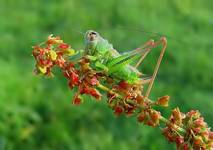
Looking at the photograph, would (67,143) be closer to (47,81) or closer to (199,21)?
(47,81)

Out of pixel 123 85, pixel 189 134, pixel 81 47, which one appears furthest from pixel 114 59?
pixel 81 47

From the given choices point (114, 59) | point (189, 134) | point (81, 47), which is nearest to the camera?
point (189, 134)

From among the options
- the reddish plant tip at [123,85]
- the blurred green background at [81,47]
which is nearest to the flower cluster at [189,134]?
the reddish plant tip at [123,85]

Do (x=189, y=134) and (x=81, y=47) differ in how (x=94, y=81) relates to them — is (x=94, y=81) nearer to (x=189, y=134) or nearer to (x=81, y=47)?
(x=189, y=134)

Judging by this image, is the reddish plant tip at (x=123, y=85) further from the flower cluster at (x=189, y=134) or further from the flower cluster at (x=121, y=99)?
the flower cluster at (x=189, y=134)

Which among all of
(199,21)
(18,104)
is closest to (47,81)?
(18,104)

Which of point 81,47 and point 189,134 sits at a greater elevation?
point 189,134
